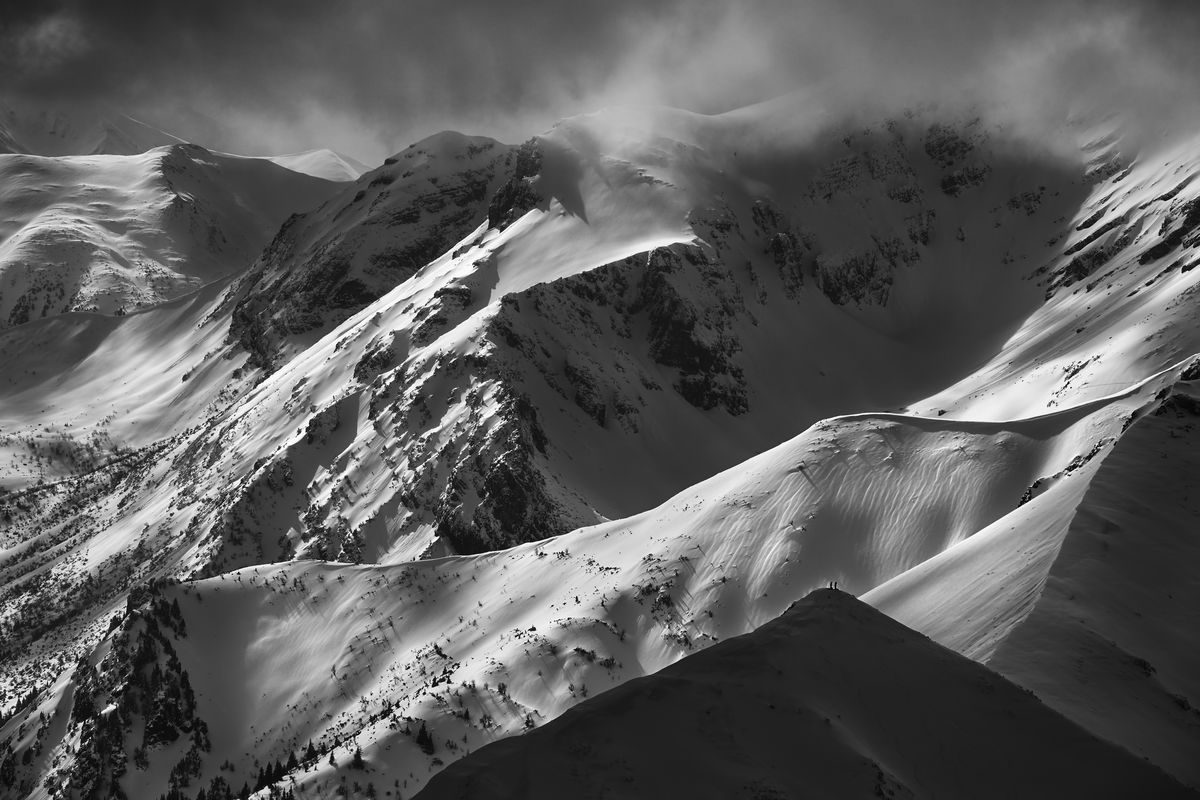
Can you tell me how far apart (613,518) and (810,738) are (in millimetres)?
117496

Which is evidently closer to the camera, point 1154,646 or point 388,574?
point 1154,646

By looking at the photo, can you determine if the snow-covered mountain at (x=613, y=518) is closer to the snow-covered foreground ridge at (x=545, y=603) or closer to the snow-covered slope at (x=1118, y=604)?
the snow-covered slope at (x=1118, y=604)

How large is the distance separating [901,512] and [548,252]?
116 m

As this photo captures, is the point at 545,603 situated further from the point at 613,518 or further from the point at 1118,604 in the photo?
the point at 1118,604

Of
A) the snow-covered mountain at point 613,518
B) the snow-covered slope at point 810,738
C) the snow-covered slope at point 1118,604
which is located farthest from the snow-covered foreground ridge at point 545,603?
the snow-covered slope at point 810,738

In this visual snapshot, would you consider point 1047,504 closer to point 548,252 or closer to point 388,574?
point 388,574

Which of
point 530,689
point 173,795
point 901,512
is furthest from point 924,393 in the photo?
point 173,795

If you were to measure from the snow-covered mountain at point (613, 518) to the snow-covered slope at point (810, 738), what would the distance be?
0.51 metres

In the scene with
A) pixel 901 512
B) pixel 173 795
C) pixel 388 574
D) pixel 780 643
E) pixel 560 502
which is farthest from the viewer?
pixel 560 502

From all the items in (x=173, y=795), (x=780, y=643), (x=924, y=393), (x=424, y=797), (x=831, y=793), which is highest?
(x=424, y=797)

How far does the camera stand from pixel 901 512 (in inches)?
3398

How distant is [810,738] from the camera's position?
25922mm

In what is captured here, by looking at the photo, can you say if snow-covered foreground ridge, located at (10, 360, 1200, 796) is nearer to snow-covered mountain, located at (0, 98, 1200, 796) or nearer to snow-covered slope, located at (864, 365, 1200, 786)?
snow-covered mountain, located at (0, 98, 1200, 796)

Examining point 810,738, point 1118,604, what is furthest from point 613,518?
point 810,738
